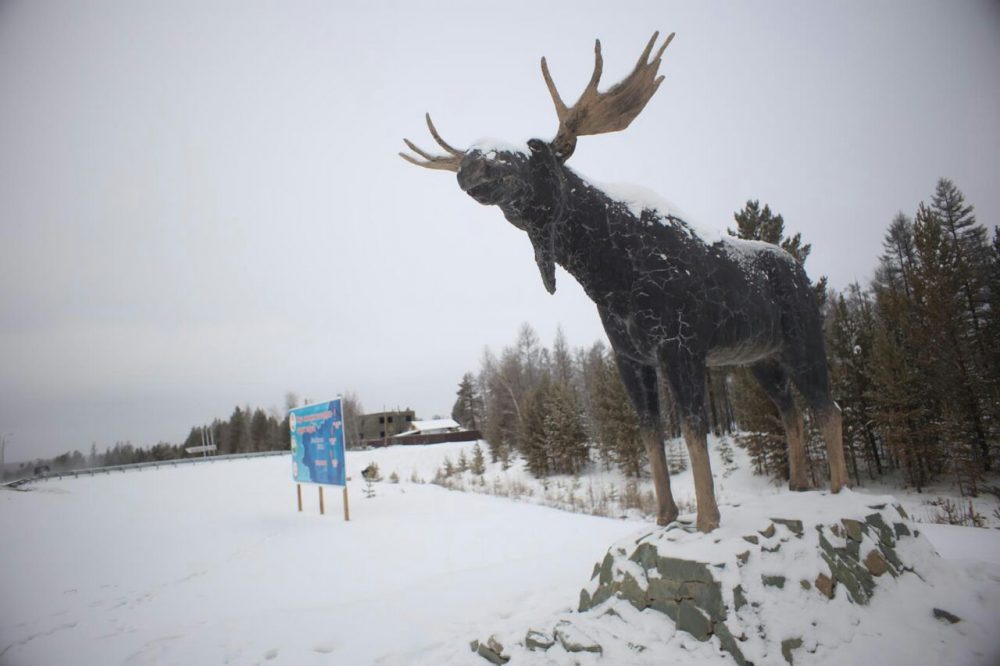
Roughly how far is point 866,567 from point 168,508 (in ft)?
42.9

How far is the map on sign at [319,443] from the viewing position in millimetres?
8852

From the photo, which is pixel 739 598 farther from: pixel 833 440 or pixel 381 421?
pixel 381 421

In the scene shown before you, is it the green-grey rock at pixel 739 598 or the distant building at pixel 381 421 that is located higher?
the green-grey rock at pixel 739 598

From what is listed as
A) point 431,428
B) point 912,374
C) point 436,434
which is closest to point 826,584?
point 912,374

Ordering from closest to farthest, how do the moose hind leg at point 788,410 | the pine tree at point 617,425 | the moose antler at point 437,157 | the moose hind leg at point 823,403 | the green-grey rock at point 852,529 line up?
the green-grey rock at point 852,529, the moose antler at point 437,157, the moose hind leg at point 823,403, the moose hind leg at point 788,410, the pine tree at point 617,425

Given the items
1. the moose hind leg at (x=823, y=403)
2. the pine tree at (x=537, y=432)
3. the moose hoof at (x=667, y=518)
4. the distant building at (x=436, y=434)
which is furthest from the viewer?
the distant building at (x=436, y=434)

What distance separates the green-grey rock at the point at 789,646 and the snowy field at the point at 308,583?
6.9 inches

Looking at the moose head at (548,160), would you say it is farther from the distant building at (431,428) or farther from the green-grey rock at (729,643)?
the distant building at (431,428)

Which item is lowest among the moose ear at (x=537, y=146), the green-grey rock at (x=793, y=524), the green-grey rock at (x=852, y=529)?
the green-grey rock at (x=852, y=529)

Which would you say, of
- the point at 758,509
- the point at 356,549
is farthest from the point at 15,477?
the point at 758,509

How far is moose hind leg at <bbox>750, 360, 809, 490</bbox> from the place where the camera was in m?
3.44

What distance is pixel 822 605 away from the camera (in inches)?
87.5

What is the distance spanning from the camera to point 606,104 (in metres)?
2.55

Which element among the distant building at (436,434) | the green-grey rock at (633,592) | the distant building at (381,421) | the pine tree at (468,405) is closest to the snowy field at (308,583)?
the green-grey rock at (633,592)
